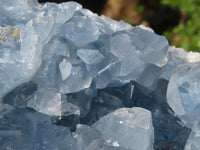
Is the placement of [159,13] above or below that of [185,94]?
below

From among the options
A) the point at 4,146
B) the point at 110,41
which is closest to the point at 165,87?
the point at 110,41

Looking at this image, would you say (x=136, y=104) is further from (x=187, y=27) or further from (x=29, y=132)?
(x=187, y=27)

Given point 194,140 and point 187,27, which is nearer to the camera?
point 194,140

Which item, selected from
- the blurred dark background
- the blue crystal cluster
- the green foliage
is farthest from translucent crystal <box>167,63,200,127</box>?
the blurred dark background

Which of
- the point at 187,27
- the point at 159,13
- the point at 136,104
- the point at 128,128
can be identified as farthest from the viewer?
the point at 159,13

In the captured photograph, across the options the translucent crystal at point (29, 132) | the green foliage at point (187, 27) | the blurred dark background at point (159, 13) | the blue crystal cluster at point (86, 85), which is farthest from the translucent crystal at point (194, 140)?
the blurred dark background at point (159, 13)

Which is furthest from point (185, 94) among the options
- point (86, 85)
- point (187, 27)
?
point (187, 27)

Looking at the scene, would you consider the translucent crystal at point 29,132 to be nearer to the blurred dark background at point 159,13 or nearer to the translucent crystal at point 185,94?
the translucent crystal at point 185,94

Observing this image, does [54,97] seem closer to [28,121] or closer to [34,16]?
[28,121]
